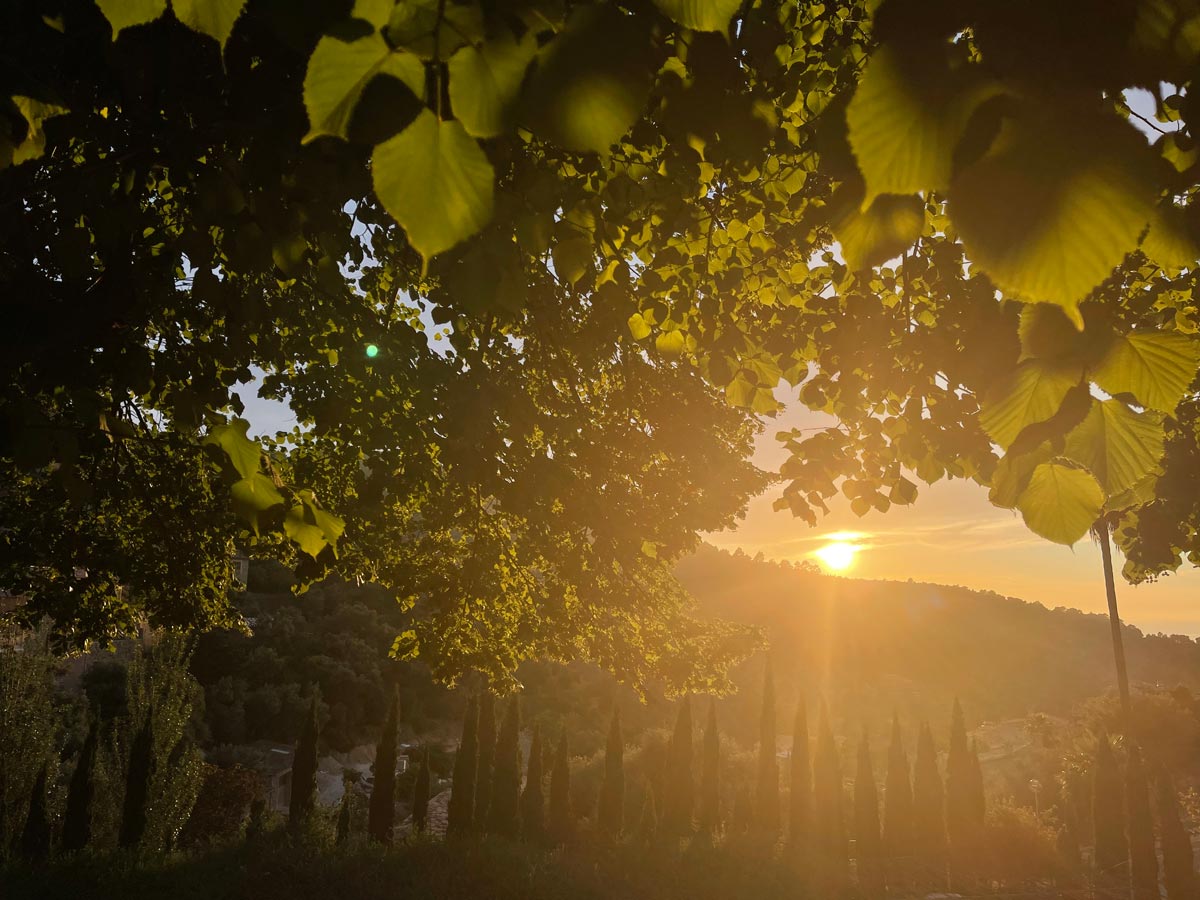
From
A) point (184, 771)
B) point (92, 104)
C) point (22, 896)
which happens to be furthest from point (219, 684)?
point (92, 104)

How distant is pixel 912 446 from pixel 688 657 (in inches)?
330

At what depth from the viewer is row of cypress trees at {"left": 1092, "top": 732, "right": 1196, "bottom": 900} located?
74.2ft

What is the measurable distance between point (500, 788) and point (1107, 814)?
71.7 ft

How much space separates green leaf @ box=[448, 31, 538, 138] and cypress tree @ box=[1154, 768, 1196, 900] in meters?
29.0

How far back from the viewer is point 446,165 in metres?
0.83

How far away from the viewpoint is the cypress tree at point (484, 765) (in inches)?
844

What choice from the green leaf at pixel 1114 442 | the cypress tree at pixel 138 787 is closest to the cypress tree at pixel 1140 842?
the cypress tree at pixel 138 787

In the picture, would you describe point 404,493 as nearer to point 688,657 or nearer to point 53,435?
point 53,435

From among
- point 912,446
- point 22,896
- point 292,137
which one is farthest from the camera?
point 22,896

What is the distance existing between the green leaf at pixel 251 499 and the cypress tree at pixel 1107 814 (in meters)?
32.2

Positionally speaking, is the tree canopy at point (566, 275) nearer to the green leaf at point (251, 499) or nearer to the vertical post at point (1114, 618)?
the green leaf at point (251, 499)

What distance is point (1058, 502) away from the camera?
1555mm

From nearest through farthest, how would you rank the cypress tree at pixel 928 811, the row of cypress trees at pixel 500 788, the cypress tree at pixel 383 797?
the cypress tree at pixel 383 797, the row of cypress trees at pixel 500 788, the cypress tree at pixel 928 811

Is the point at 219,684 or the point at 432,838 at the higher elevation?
the point at 219,684
